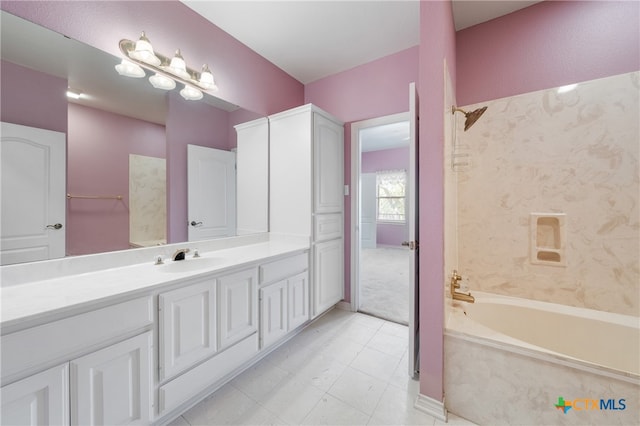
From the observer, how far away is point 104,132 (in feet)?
4.60

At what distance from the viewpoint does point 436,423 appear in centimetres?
127

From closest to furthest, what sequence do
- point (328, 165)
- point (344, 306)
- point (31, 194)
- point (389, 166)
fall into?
point (31, 194), point (328, 165), point (344, 306), point (389, 166)

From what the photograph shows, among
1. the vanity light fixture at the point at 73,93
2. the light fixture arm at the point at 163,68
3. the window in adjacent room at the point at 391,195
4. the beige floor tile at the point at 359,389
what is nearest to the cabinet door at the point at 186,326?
the beige floor tile at the point at 359,389

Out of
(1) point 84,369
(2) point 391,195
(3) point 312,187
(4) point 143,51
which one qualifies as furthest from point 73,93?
(2) point 391,195

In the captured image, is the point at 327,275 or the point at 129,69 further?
the point at 327,275

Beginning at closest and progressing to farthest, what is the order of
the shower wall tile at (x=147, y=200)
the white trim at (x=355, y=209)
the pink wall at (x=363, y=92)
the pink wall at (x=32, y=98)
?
the pink wall at (x=32, y=98), the shower wall tile at (x=147, y=200), the pink wall at (x=363, y=92), the white trim at (x=355, y=209)

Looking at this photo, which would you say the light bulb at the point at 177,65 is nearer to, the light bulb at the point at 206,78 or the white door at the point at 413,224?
the light bulb at the point at 206,78

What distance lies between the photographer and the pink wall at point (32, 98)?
1.06 meters

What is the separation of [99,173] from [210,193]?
0.75m

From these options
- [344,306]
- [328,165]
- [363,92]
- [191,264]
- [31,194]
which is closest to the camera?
[31,194]

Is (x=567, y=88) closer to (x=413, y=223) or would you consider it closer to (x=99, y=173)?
(x=413, y=223)

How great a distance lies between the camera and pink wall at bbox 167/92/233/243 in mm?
1724

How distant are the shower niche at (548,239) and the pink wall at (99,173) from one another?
2.95 meters

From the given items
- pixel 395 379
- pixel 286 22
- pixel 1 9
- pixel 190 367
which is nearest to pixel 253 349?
pixel 190 367
